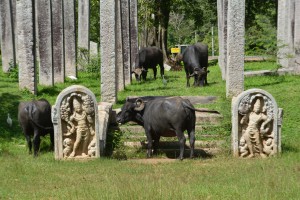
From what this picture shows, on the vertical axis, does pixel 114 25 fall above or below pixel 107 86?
above

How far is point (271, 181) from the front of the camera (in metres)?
10.1

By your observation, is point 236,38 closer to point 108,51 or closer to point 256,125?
point 108,51

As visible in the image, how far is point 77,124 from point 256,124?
387 centimetres

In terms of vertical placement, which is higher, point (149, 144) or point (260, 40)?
point (260, 40)

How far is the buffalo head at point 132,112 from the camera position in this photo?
14.6m

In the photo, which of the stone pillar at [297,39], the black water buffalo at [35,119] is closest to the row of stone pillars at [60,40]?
the black water buffalo at [35,119]

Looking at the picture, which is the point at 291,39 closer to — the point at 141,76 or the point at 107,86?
the point at 141,76

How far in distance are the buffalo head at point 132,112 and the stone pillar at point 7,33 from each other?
17147mm

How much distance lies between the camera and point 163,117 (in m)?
13.8

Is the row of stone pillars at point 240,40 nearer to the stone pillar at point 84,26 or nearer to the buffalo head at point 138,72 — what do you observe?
the buffalo head at point 138,72

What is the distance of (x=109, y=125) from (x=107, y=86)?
9.67ft

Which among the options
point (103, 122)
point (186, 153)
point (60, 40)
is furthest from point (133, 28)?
point (186, 153)

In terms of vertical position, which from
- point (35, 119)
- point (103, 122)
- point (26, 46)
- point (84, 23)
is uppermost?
point (84, 23)

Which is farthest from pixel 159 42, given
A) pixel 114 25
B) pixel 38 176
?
pixel 38 176
